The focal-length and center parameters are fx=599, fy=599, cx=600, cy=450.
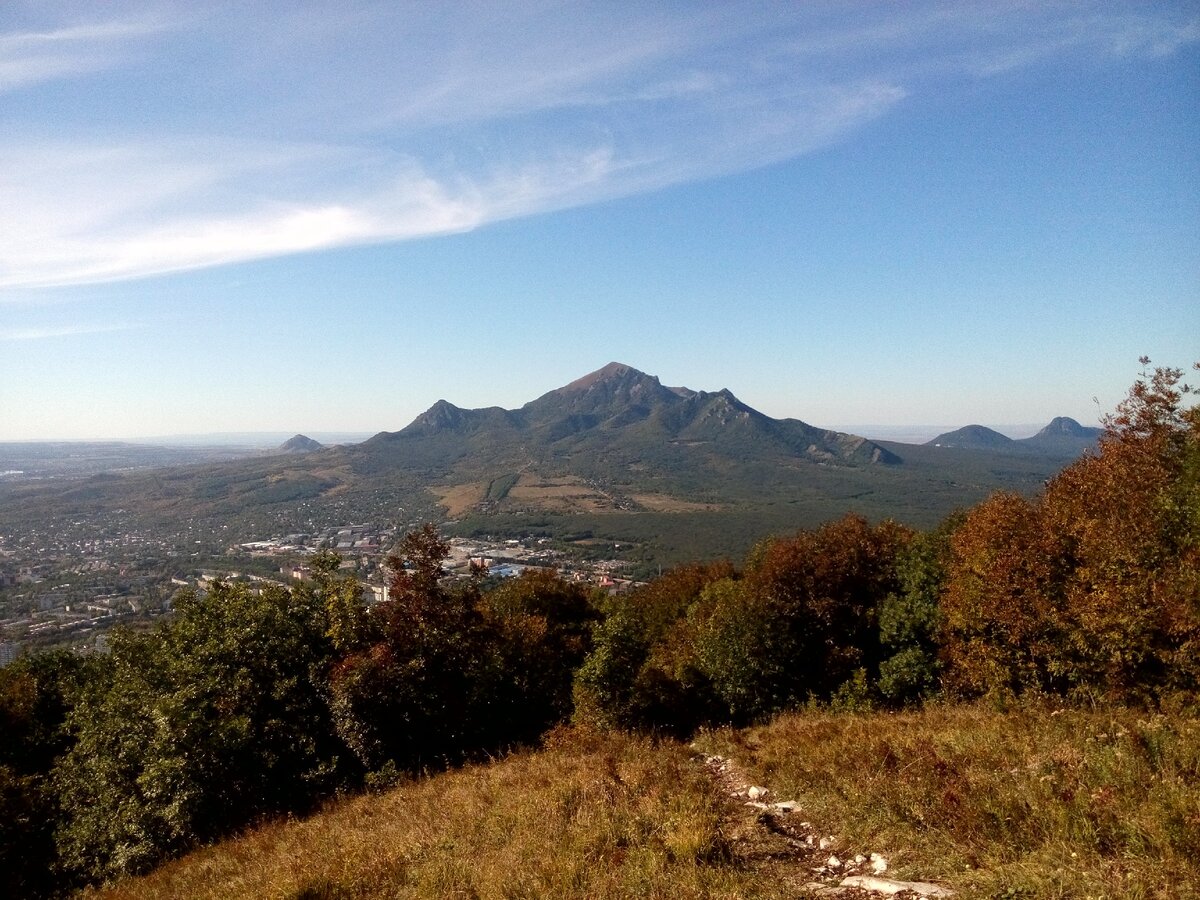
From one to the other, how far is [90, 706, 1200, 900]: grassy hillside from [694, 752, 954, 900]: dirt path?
50 millimetres

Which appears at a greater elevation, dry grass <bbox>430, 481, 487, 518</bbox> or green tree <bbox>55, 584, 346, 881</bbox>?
green tree <bbox>55, 584, 346, 881</bbox>

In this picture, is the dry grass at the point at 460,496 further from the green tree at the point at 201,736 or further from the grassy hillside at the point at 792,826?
the grassy hillside at the point at 792,826

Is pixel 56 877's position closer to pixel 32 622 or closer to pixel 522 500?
pixel 32 622

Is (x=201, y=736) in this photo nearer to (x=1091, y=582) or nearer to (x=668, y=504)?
(x=1091, y=582)

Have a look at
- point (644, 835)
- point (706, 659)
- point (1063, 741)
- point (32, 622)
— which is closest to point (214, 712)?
point (644, 835)

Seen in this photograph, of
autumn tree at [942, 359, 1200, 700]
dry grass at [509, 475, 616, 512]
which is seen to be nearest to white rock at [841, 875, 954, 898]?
autumn tree at [942, 359, 1200, 700]

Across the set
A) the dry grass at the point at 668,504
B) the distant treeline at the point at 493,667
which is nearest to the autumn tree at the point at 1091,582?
the distant treeline at the point at 493,667

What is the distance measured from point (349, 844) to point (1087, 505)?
1961 cm

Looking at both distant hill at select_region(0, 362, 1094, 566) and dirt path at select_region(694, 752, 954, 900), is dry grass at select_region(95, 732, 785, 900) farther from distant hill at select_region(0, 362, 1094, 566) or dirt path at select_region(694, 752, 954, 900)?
distant hill at select_region(0, 362, 1094, 566)

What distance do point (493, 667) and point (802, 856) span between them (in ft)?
40.1

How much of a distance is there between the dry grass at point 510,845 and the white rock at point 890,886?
86 centimetres

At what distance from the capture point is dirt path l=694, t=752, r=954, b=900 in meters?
5.91

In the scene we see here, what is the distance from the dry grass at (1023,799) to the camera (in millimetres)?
5355

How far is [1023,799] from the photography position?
6.91 metres
